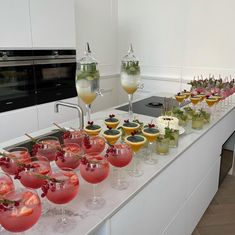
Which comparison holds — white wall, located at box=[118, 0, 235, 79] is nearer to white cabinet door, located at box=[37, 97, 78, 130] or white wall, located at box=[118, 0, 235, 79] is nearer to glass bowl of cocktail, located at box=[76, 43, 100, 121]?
white cabinet door, located at box=[37, 97, 78, 130]

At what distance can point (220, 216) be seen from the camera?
2.27m

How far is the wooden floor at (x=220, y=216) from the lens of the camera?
2098 mm

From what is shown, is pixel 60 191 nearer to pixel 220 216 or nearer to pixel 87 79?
A: pixel 87 79

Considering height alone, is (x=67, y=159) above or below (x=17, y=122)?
above

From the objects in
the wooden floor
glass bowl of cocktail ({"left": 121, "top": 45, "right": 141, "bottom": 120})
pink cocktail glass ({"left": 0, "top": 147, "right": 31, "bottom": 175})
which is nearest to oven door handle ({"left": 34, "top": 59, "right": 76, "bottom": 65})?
glass bowl of cocktail ({"left": 121, "top": 45, "right": 141, "bottom": 120})

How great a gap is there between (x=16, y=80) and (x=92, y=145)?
1834 millimetres

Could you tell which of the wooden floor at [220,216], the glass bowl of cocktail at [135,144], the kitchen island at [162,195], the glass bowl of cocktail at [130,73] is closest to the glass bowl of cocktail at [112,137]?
the glass bowl of cocktail at [135,144]

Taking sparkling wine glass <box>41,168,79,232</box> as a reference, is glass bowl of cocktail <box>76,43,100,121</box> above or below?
above

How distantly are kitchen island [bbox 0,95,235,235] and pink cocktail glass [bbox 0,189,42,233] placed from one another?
10 cm

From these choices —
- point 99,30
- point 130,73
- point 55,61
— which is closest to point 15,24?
point 55,61

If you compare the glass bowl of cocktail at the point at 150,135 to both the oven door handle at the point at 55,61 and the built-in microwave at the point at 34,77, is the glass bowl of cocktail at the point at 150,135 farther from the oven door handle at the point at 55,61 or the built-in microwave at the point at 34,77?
the oven door handle at the point at 55,61

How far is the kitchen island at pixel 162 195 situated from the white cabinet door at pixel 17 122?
105cm

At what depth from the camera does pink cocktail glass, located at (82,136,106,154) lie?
47.1 inches

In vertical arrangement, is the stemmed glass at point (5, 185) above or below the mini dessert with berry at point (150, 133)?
below
